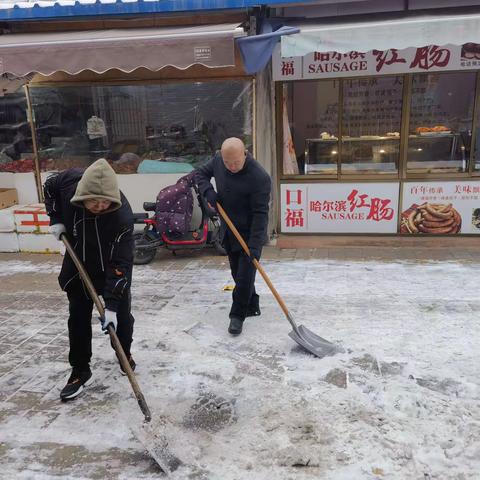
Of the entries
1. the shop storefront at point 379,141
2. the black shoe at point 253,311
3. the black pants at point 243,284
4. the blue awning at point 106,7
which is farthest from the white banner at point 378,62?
the black shoe at point 253,311

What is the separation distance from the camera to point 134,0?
6.67 metres

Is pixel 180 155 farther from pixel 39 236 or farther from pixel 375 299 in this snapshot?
→ pixel 375 299

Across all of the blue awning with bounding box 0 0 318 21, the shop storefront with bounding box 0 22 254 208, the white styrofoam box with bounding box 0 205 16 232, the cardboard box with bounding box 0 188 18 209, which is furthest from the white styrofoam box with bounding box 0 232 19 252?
the blue awning with bounding box 0 0 318 21

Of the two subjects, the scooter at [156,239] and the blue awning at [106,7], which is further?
the scooter at [156,239]

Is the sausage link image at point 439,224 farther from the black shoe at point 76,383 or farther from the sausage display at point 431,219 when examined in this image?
the black shoe at point 76,383

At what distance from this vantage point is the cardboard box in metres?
7.70

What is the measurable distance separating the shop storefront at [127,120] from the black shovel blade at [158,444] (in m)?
5.00

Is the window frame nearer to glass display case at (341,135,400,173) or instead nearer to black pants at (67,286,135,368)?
glass display case at (341,135,400,173)

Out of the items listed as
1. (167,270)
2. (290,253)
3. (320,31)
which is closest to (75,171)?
(167,270)

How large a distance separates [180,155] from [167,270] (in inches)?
83.6

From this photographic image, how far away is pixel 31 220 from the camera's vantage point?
7293 mm

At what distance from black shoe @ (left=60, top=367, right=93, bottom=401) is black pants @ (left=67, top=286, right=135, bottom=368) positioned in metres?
0.05

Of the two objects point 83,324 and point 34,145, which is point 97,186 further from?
point 34,145

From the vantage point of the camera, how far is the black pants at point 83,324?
3.52 meters
